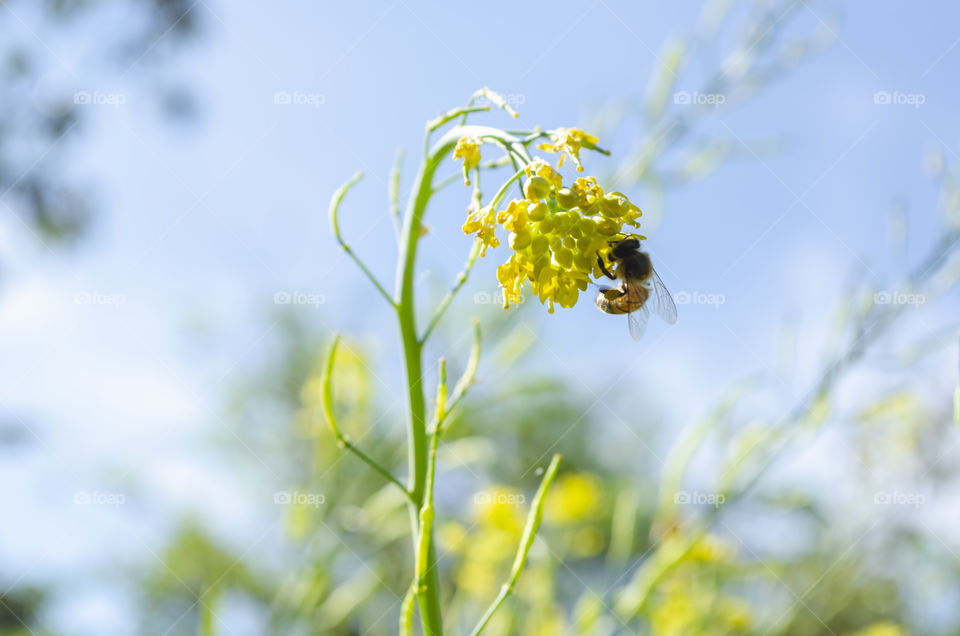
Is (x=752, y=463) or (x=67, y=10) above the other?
(x=67, y=10)

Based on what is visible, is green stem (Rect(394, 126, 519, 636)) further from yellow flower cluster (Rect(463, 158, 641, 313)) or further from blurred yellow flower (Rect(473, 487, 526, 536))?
blurred yellow flower (Rect(473, 487, 526, 536))

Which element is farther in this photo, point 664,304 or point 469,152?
point 664,304

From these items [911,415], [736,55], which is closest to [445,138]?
[736,55]

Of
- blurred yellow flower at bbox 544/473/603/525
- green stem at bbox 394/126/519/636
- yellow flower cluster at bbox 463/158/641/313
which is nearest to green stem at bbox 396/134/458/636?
green stem at bbox 394/126/519/636

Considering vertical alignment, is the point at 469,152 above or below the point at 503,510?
above

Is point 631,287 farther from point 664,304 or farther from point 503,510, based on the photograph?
point 503,510

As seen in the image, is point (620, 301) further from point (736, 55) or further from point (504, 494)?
point (736, 55)

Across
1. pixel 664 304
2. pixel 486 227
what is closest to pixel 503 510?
pixel 664 304
